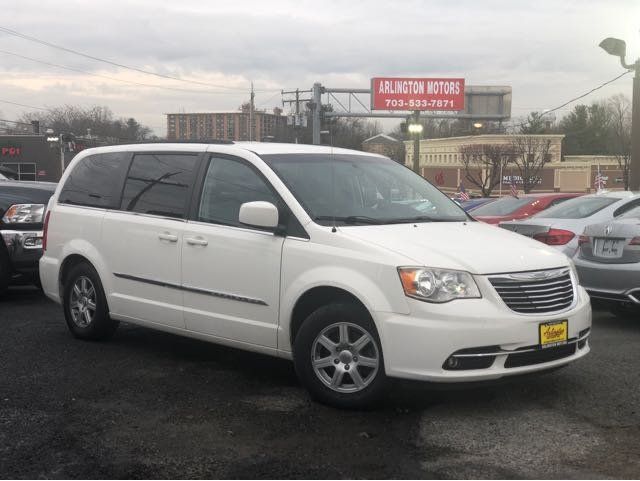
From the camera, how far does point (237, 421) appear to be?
15.0 ft

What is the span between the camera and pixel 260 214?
201 inches

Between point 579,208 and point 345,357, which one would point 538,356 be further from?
point 579,208

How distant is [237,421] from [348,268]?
3.81 feet

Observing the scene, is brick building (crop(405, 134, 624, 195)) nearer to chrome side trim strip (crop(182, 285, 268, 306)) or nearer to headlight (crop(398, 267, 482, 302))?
chrome side trim strip (crop(182, 285, 268, 306))

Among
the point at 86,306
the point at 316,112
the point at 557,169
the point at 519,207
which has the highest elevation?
the point at 316,112

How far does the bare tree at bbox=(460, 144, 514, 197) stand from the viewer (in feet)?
170

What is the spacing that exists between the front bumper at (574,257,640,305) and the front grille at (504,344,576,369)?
8.45ft

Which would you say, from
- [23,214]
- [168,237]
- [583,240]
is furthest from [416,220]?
[23,214]

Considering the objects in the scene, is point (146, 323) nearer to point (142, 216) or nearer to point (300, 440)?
point (142, 216)

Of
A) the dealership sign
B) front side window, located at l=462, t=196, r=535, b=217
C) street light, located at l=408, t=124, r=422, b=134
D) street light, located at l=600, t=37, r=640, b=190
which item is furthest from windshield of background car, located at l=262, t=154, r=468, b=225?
the dealership sign

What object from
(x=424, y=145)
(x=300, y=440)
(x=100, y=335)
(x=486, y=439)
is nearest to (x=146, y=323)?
(x=100, y=335)

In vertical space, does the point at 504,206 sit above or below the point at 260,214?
below

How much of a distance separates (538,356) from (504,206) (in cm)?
825

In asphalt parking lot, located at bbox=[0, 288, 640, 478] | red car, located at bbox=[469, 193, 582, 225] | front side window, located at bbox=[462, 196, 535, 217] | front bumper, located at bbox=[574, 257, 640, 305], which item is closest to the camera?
asphalt parking lot, located at bbox=[0, 288, 640, 478]
